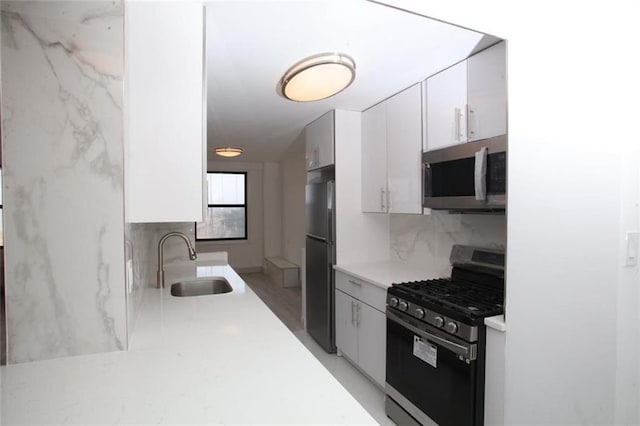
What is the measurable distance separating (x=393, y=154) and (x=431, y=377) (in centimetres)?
157

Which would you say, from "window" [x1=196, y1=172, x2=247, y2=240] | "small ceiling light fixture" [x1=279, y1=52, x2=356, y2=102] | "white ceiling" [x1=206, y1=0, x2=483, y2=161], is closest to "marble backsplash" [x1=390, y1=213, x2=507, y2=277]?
"white ceiling" [x1=206, y1=0, x2=483, y2=161]

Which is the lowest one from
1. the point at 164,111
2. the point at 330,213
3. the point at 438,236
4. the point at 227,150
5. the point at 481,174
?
the point at 438,236

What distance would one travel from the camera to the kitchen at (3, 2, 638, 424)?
151cm

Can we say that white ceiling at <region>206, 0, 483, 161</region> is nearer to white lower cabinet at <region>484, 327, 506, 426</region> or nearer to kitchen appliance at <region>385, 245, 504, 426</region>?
Result: kitchen appliance at <region>385, 245, 504, 426</region>

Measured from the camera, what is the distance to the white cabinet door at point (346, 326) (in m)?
2.70

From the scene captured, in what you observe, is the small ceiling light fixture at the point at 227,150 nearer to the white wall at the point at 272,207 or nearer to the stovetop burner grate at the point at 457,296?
the white wall at the point at 272,207

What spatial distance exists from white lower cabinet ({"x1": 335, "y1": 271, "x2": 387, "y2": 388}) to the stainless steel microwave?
2.55 feet

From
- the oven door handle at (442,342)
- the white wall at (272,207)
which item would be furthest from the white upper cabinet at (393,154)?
the white wall at (272,207)

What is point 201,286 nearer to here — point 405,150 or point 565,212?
point 405,150

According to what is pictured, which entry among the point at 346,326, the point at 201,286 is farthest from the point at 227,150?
the point at 346,326

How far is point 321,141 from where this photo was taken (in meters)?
3.26

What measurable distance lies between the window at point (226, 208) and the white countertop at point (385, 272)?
14.0ft

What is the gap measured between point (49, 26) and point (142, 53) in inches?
11.0

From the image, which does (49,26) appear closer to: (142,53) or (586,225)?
(142,53)
